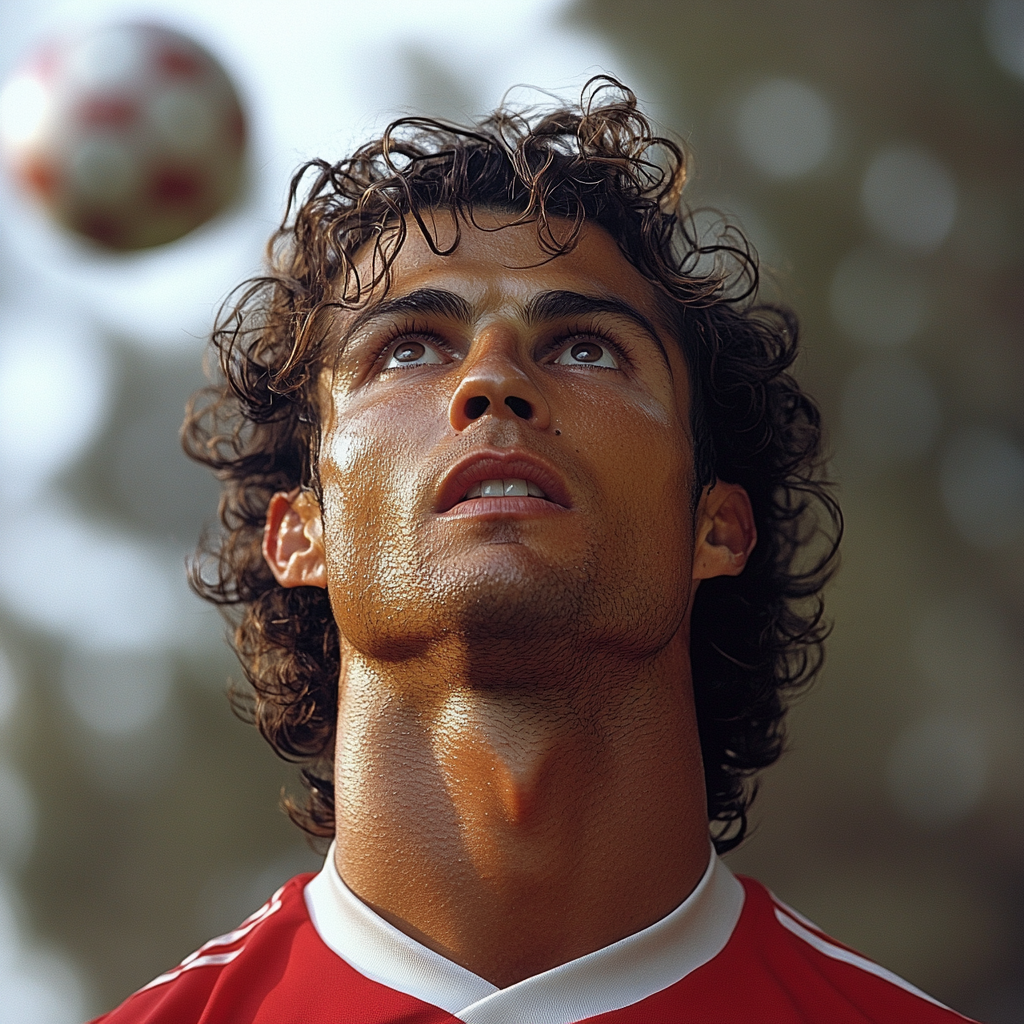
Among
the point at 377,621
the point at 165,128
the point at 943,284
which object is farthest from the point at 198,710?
the point at 377,621

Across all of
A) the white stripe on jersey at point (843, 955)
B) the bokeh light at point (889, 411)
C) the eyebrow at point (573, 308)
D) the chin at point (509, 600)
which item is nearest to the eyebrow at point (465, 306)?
the eyebrow at point (573, 308)

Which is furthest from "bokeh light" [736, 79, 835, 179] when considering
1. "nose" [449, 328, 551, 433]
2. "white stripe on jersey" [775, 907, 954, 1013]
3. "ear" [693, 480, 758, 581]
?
Result: "white stripe on jersey" [775, 907, 954, 1013]

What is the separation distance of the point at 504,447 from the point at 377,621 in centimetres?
29

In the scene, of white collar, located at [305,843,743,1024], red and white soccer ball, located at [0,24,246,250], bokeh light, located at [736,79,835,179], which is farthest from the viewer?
bokeh light, located at [736,79,835,179]

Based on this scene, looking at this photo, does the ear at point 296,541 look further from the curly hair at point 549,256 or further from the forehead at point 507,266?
the forehead at point 507,266

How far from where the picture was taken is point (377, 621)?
5.44 ft

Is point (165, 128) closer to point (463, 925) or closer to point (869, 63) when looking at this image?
point (463, 925)

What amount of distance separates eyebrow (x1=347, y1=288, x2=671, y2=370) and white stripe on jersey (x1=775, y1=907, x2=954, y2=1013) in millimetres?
941

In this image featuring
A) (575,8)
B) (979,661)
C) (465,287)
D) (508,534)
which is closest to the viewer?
(508,534)

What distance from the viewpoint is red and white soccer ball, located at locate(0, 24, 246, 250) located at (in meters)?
2.69

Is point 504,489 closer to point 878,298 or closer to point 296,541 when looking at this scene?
point 296,541

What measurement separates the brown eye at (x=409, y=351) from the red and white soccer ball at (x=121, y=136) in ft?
3.85

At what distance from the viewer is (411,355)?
1831mm

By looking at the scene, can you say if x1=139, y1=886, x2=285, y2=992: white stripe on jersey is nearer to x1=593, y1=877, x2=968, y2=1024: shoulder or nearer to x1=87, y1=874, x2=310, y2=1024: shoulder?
x1=87, y1=874, x2=310, y2=1024: shoulder
